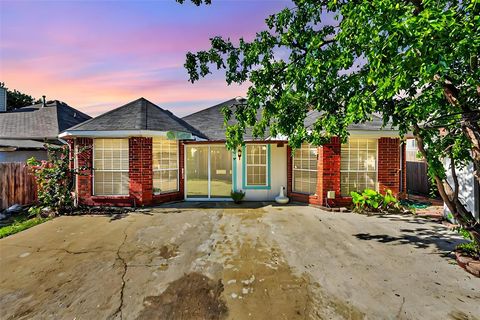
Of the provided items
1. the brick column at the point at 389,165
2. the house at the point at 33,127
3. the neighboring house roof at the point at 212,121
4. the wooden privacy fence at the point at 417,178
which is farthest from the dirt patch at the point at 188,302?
the house at the point at 33,127

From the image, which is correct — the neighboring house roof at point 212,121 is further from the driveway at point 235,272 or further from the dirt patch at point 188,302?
the dirt patch at point 188,302

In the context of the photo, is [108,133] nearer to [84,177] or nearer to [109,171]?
[109,171]

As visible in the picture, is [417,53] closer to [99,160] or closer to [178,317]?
[178,317]

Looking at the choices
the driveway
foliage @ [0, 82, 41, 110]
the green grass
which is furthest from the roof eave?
foliage @ [0, 82, 41, 110]

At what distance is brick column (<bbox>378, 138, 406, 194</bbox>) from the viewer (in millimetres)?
9133

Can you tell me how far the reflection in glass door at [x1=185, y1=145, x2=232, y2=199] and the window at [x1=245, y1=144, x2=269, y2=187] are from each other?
47.8 inches

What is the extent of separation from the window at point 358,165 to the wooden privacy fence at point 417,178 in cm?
424

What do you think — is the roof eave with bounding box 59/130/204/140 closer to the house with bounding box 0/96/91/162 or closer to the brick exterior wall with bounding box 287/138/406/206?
the house with bounding box 0/96/91/162

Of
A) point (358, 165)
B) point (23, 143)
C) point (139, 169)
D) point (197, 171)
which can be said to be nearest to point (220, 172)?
point (197, 171)

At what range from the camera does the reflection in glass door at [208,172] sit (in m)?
10.9

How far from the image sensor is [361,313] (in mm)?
3137

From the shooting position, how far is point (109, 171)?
927cm

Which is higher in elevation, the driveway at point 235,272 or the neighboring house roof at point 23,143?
the neighboring house roof at point 23,143

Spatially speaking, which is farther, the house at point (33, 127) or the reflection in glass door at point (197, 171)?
the house at point (33, 127)
